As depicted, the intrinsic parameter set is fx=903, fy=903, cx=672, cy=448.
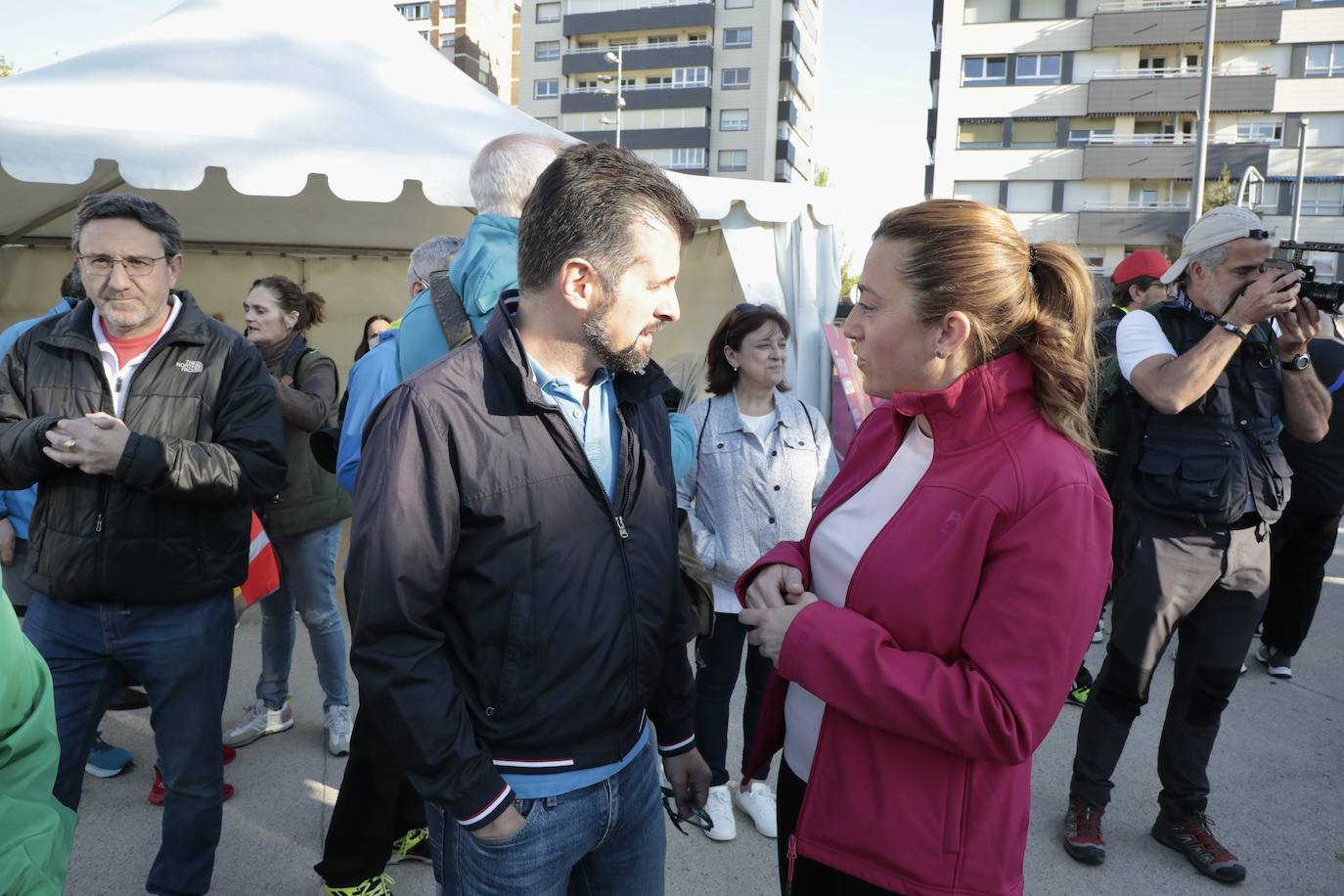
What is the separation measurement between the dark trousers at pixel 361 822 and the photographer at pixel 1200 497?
232 cm

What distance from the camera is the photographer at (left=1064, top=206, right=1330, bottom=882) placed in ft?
9.58

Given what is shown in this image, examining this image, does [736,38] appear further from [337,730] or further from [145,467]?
[145,467]

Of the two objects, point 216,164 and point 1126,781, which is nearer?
point 1126,781

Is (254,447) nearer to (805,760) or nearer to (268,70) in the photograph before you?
(805,760)

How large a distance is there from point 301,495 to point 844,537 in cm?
278

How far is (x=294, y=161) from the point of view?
4.95 meters

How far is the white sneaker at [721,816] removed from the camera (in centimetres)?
325

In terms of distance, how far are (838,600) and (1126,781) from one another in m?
2.75

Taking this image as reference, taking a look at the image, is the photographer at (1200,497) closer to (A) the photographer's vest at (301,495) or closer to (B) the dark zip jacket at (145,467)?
(B) the dark zip jacket at (145,467)

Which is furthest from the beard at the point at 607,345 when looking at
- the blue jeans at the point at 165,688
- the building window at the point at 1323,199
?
the building window at the point at 1323,199

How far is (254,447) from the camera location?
261cm

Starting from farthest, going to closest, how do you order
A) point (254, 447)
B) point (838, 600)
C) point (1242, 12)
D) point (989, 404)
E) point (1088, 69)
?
point (1088, 69), point (1242, 12), point (254, 447), point (838, 600), point (989, 404)

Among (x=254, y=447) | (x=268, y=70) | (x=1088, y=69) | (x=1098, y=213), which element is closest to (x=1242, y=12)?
(x=1088, y=69)

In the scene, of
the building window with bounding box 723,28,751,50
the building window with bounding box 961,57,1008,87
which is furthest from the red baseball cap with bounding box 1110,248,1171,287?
the building window with bounding box 723,28,751,50
